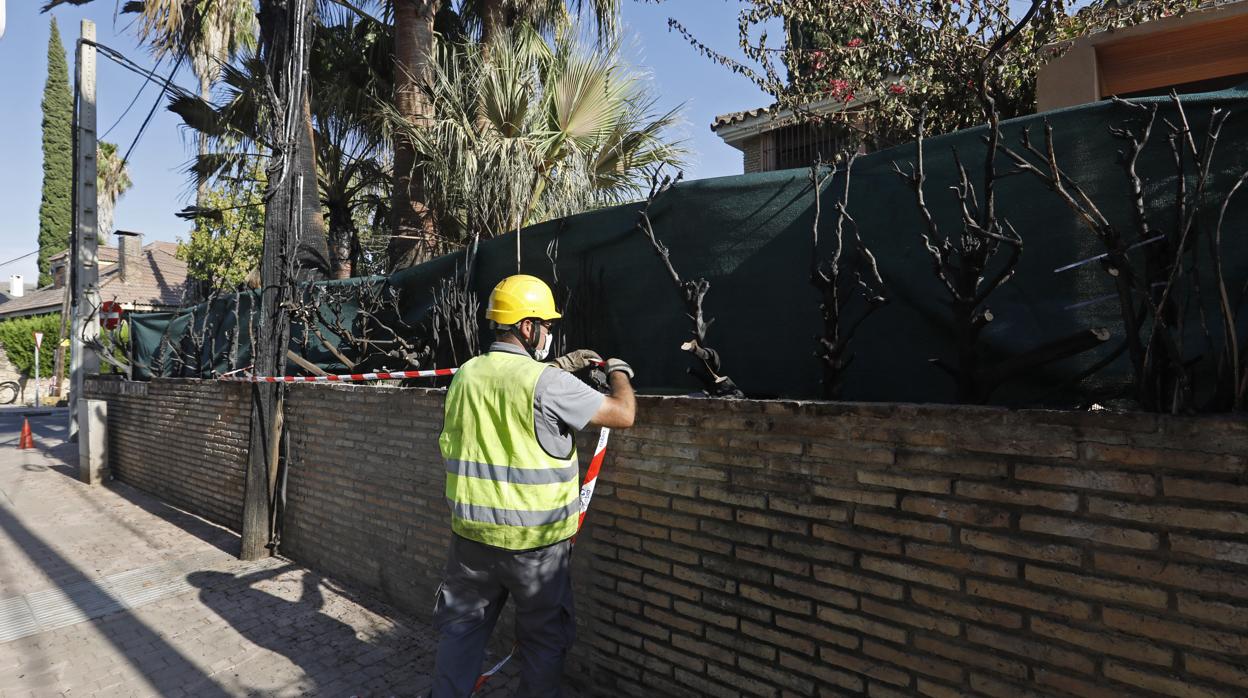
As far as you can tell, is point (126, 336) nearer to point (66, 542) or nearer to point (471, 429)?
point (66, 542)

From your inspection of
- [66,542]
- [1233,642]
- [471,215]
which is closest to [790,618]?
[1233,642]

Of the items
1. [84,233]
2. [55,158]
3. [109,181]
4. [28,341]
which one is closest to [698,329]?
[84,233]

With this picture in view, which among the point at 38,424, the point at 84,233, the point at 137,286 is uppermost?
the point at 137,286

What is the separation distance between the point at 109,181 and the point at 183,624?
3937cm

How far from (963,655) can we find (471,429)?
6.26ft

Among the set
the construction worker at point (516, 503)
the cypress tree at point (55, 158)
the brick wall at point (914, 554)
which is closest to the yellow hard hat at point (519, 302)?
the construction worker at point (516, 503)

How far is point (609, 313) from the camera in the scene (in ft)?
14.2

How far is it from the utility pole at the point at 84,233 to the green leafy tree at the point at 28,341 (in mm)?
20470

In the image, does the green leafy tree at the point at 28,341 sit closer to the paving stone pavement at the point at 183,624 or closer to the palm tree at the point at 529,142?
the paving stone pavement at the point at 183,624

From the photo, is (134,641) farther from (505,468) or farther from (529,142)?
(529,142)

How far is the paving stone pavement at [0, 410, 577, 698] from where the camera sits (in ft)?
12.4

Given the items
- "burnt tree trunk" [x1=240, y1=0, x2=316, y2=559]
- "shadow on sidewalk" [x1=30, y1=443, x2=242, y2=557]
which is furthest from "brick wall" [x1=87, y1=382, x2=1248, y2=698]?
"shadow on sidewalk" [x1=30, y1=443, x2=242, y2=557]

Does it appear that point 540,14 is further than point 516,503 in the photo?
Yes

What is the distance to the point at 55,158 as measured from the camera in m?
39.5
